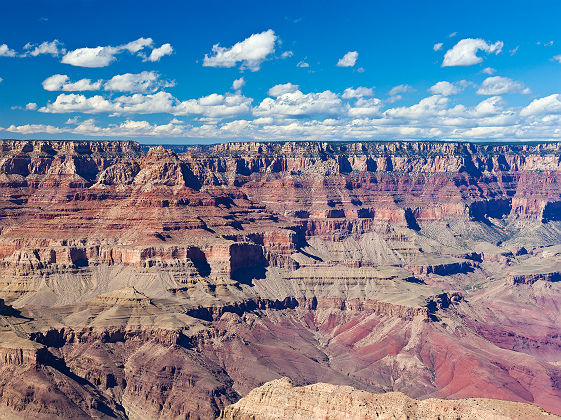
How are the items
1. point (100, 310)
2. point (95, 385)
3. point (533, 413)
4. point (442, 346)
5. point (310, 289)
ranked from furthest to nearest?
point (310, 289) → point (442, 346) → point (100, 310) → point (95, 385) → point (533, 413)

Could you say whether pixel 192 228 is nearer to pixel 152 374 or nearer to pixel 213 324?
pixel 213 324

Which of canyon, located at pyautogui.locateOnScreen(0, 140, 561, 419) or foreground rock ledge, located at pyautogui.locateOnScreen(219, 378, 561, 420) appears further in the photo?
canyon, located at pyautogui.locateOnScreen(0, 140, 561, 419)

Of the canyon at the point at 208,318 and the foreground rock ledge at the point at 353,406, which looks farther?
the canyon at the point at 208,318

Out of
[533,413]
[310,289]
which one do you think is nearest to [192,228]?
[310,289]

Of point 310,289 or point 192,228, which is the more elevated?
point 192,228

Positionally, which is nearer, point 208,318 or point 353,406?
point 353,406

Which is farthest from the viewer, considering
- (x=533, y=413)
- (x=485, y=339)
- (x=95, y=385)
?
(x=485, y=339)

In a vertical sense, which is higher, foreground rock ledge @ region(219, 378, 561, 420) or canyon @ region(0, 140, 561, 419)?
foreground rock ledge @ region(219, 378, 561, 420)

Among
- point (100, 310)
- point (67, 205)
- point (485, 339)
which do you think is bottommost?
point (485, 339)
